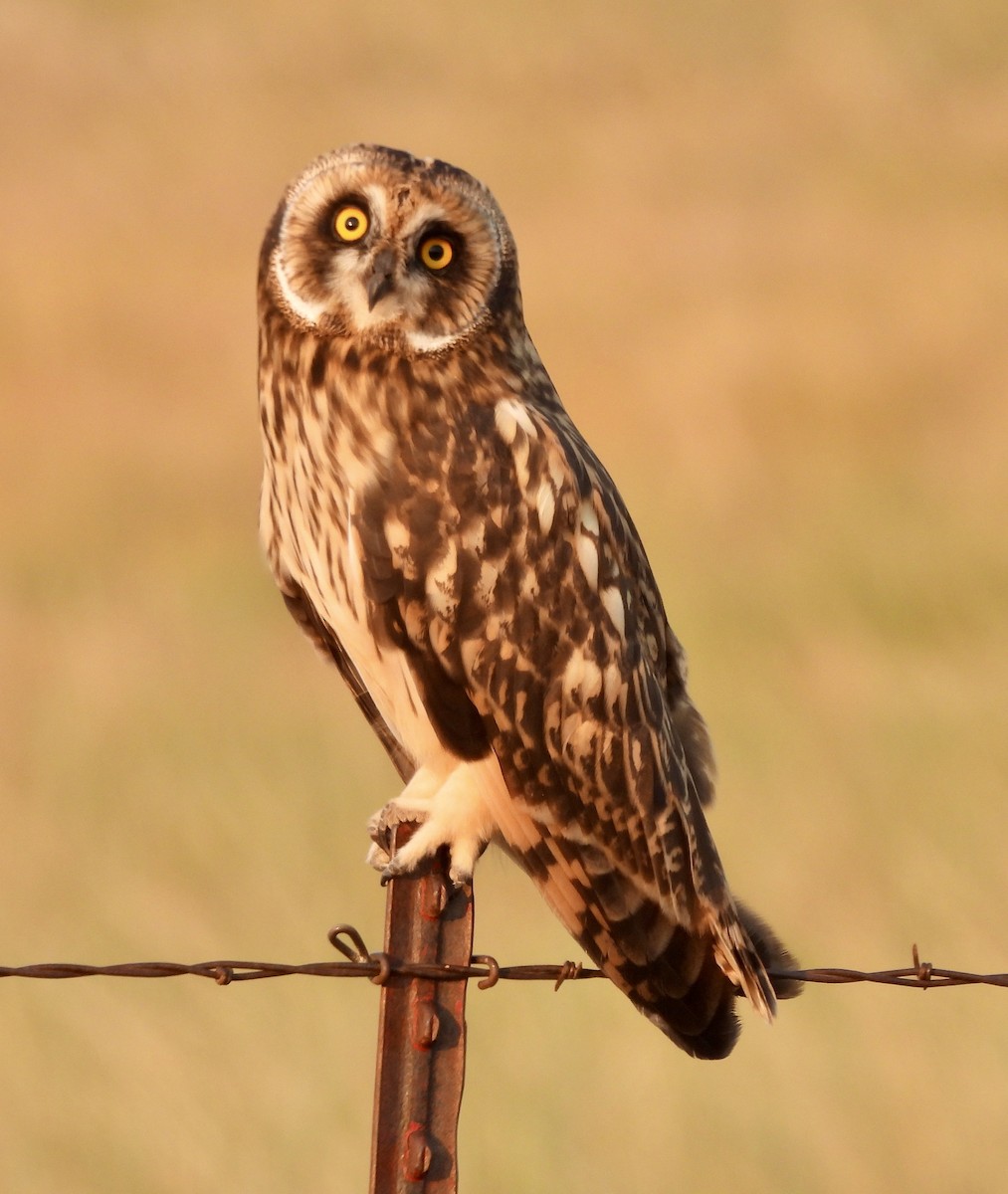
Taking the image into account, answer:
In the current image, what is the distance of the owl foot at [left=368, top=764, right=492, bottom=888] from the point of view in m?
4.00

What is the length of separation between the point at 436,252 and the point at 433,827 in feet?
4.25

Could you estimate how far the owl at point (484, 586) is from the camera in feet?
13.6

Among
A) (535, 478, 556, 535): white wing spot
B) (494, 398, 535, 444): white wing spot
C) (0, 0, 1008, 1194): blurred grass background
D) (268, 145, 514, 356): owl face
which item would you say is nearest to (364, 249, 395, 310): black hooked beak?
(268, 145, 514, 356): owl face

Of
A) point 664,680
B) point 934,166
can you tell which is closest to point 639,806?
point 664,680

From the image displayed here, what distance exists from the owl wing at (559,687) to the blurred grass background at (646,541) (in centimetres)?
247

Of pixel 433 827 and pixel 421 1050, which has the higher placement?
pixel 433 827

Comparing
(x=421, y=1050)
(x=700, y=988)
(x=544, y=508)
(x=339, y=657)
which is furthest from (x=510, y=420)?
(x=421, y=1050)

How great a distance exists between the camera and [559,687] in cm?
420

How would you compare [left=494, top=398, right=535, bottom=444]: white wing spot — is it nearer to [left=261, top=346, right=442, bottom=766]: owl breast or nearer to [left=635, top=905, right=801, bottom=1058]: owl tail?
[left=261, top=346, right=442, bottom=766]: owl breast

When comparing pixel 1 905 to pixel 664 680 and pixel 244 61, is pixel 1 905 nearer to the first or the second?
pixel 664 680

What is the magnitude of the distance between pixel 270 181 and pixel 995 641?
11893 millimetres

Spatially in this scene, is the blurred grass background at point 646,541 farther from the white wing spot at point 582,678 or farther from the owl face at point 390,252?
the owl face at point 390,252

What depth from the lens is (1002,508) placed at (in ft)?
39.5

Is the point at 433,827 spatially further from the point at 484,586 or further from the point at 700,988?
the point at 700,988
